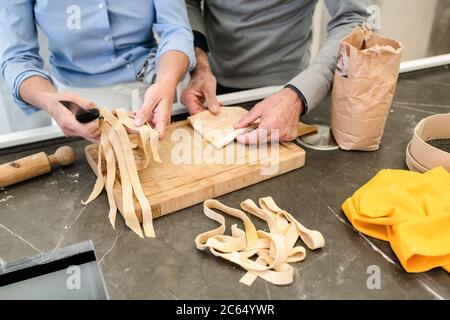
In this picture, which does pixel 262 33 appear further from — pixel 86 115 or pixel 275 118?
pixel 86 115

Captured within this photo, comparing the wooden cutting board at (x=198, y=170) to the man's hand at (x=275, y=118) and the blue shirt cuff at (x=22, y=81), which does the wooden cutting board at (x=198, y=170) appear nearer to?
the man's hand at (x=275, y=118)

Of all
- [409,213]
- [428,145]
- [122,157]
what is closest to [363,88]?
[428,145]

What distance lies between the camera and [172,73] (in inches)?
42.1

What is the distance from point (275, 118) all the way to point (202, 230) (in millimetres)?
351

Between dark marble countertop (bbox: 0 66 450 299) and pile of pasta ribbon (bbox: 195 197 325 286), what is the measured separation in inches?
0.6

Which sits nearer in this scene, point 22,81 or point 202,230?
point 202,230

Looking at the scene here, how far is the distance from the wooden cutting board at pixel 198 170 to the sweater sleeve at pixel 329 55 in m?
0.16

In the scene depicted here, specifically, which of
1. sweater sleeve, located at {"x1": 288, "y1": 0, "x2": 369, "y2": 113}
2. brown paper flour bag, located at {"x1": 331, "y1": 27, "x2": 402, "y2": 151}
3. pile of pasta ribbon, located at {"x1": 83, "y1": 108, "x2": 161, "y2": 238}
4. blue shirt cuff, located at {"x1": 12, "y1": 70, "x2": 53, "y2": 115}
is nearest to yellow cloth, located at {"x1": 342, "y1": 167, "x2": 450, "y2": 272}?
brown paper flour bag, located at {"x1": 331, "y1": 27, "x2": 402, "y2": 151}

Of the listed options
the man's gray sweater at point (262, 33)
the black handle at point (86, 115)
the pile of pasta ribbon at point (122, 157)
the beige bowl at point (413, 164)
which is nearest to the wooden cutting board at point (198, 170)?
the pile of pasta ribbon at point (122, 157)

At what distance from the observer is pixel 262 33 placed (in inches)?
53.1

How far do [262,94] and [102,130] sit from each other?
1.87 feet

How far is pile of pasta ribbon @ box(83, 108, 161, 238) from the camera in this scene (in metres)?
0.85
